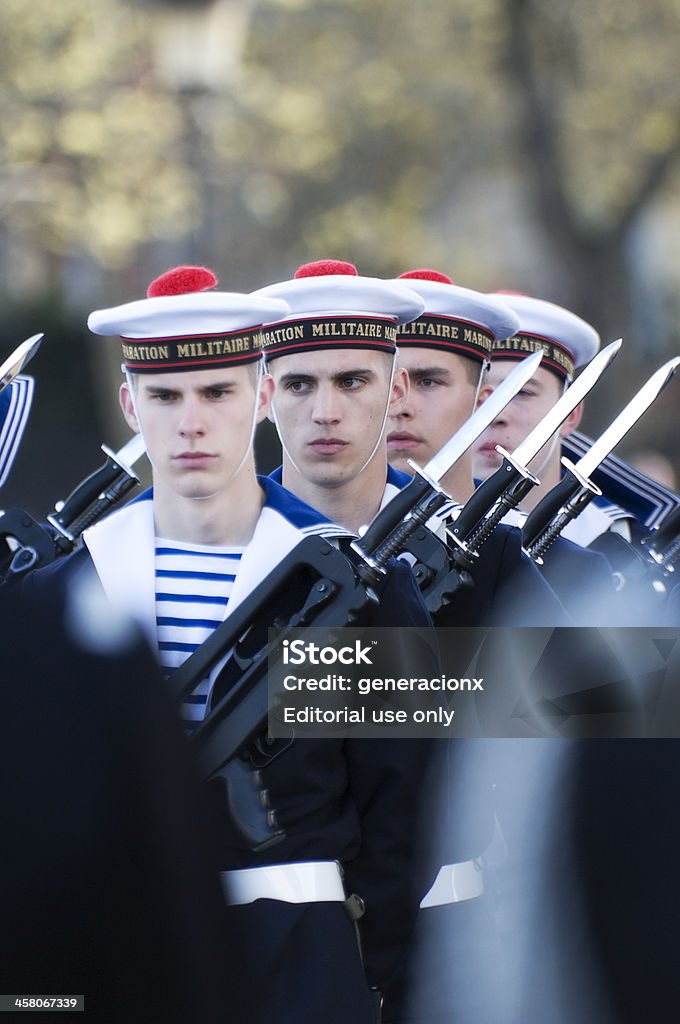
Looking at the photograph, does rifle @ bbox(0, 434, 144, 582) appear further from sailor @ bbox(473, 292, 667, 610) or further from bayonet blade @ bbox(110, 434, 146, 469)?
sailor @ bbox(473, 292, 667, 610)

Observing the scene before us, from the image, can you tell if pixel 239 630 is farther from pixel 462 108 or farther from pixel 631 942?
pixel 462 108

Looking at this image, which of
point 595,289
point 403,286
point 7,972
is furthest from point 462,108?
point 7,972

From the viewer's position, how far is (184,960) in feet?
4.05

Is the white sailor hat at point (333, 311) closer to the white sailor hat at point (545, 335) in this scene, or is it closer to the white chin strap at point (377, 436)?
the white chin strap at point (377, 436)

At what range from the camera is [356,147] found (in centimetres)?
1080

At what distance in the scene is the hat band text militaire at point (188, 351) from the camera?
2715 mm

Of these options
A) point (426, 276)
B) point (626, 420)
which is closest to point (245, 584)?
point (626, 420)

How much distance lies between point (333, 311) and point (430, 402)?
451 mm

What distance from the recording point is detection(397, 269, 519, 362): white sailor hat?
330 cm

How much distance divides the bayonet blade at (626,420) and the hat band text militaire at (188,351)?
674 mm

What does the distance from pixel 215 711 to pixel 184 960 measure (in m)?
1.30

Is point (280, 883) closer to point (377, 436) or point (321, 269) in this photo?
point (377, 436)

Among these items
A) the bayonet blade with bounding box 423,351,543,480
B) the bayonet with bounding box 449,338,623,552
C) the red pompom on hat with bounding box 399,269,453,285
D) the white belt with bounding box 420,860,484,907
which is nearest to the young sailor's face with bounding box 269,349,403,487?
the bayonet blade with bounding box 423,351,543,480

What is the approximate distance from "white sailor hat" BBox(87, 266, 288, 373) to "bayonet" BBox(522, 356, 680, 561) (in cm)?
64
